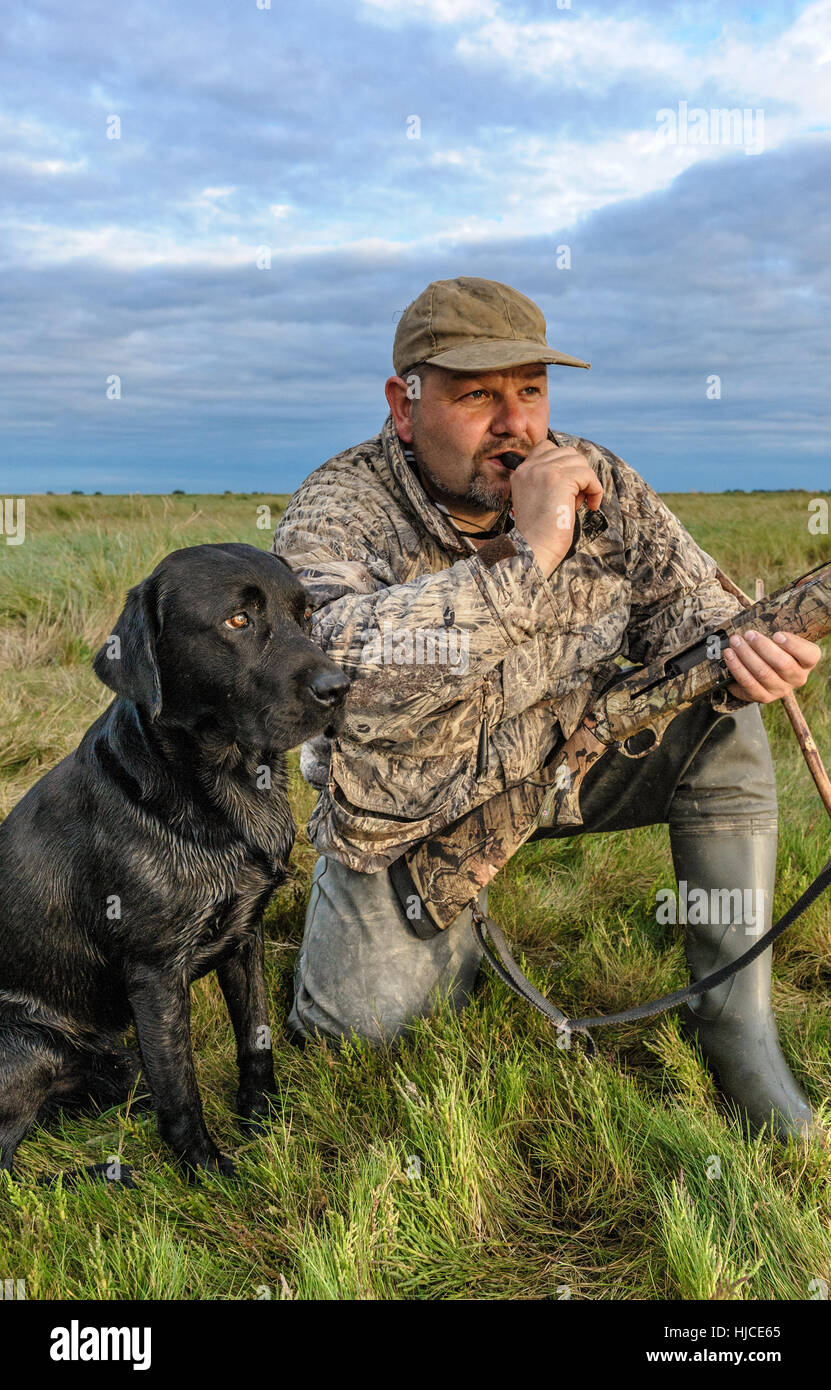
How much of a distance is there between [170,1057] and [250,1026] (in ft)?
1.33

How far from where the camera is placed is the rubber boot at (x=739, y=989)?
3221 millimetres

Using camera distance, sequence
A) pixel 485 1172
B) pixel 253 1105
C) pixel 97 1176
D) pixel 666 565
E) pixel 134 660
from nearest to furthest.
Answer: pixel 134 660, pixel 485 1172, pixel 97 1176, pixel 253 1105, pixel 666 565

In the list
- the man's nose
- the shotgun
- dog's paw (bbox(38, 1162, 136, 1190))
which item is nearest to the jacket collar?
the man's nose

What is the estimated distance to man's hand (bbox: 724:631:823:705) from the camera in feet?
9.89

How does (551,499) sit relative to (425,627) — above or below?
above

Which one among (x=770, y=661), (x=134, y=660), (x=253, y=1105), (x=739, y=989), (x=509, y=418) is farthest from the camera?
(x=509, y=418)

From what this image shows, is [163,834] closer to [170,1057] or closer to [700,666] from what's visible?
[170,1057]

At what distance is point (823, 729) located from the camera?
22.2 ft

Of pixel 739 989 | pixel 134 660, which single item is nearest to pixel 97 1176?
pixel 134 660

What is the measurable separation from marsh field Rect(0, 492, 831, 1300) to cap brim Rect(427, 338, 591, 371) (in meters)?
2.25

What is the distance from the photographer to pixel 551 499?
9.75ft

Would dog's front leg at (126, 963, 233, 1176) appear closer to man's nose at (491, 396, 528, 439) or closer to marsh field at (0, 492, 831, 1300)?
marsh field at (0, 492, 831, 1300)

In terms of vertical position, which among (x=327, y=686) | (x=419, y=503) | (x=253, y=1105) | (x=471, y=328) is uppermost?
(x=471, y=328)

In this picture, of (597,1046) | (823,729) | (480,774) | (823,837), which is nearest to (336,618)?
(480,774)
